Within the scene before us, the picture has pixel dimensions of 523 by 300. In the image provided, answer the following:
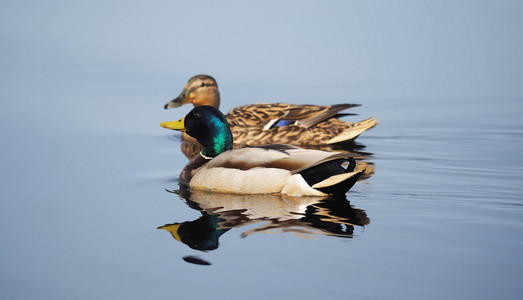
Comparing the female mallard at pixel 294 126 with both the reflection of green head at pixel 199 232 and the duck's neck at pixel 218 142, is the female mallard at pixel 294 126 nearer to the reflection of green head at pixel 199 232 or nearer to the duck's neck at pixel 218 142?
the duck's neck at pixel 218 142

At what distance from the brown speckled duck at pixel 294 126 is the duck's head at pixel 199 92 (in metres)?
1.23

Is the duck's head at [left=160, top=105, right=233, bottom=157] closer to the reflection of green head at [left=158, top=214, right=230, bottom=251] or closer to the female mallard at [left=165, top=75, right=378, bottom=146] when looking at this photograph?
the reflection of green head at [left=158, top=214, right=230, bottom=251]

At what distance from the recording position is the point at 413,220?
820 centimetres

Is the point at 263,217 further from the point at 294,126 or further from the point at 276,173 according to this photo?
the point at 294,126

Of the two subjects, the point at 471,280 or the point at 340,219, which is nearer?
the point at 471,280

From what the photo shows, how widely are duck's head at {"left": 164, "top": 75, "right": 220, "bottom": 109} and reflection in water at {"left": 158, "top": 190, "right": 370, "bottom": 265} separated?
546cm

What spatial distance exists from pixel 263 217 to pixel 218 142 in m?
2.25

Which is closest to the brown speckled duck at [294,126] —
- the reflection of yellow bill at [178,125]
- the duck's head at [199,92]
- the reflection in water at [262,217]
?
the duck's head at [199,92]

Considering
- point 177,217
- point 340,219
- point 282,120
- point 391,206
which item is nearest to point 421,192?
point 391,206

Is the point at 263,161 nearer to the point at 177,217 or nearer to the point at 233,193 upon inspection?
the point at 233,193

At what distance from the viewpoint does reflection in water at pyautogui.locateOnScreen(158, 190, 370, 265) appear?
771 centimetres

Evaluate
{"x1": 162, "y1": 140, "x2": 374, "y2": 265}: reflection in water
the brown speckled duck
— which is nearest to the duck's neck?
{"x1": 162, "y1": 140, "x2": 374, "y2": 265}: reflection in water

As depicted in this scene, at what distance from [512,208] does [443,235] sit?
1.42 metres

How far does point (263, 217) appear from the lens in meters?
8.26
